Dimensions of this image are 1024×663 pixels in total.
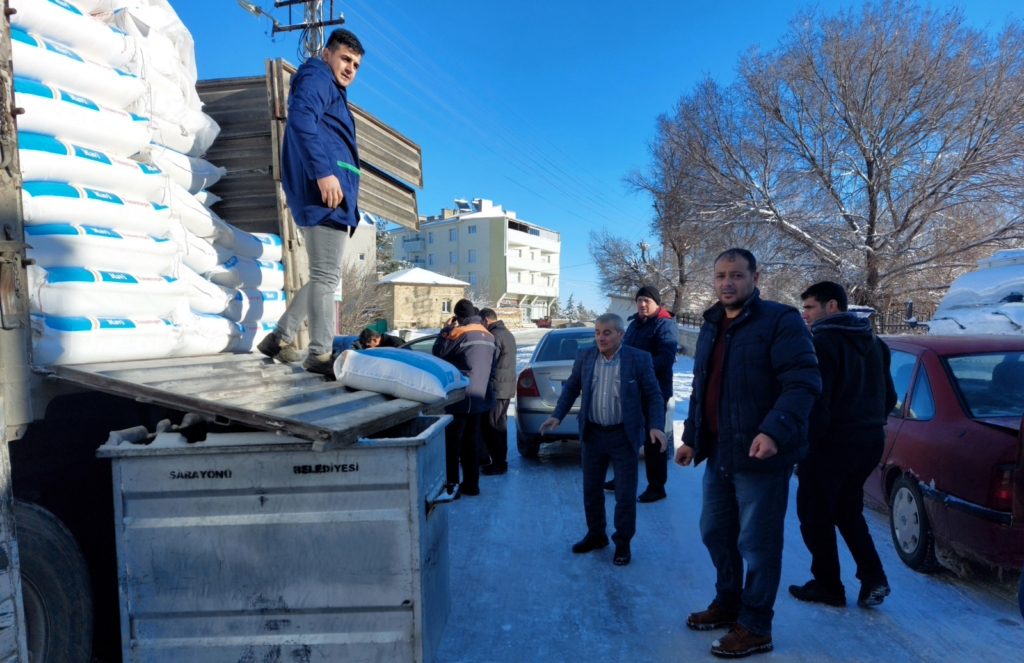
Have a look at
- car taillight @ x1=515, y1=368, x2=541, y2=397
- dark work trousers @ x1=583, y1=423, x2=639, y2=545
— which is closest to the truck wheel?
dark work trousers @ x1=583, y1=423, x2=639, y2=545

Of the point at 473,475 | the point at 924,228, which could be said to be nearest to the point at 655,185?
the point at 924,228

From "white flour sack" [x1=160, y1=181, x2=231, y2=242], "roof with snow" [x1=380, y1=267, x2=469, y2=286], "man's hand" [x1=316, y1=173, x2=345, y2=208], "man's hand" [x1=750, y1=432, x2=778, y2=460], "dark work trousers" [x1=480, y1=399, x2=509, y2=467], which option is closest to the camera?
"man's hand" [x1=750, y1=432, x2=778, y2=460]

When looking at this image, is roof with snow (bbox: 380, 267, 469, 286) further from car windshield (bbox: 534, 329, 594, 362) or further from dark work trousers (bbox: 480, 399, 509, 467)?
dark work trousers (bbox: 480, 399, 509, 467)

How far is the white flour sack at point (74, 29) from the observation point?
8.86 feet

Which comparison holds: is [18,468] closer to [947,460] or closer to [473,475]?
[473,475]

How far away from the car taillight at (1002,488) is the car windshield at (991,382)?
21.1 inches

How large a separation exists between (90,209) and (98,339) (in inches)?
23.9

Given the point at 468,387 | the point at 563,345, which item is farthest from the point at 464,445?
the point at 563,345

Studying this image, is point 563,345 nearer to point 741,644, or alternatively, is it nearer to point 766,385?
point 766,385

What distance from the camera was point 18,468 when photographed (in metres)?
2.53

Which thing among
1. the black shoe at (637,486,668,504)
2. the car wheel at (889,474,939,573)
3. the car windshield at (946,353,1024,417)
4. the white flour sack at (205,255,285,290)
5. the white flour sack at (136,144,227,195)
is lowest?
the black shoe at (637,486,668,504)

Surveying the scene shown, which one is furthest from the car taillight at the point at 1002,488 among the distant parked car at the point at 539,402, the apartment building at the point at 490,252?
the apartment building at the point at 490,252

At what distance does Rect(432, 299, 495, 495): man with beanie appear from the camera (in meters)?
6.22

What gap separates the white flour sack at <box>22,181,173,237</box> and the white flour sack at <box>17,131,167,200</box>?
41mm
